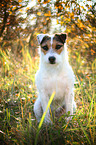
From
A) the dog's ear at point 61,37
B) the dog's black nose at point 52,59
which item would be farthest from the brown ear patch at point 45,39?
the dog's black nose at point 52,59

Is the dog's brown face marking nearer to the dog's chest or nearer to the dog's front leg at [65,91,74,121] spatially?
the dog's chest

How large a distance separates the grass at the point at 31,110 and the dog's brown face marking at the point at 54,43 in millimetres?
673

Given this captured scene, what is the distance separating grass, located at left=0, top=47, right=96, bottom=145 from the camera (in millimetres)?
2012

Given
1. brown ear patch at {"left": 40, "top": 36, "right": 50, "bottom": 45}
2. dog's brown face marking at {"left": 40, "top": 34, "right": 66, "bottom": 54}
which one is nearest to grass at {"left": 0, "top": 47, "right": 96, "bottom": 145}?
dog's brown face marking at {"left": 40, "top": 34, "right": 66, "bottom": 54}

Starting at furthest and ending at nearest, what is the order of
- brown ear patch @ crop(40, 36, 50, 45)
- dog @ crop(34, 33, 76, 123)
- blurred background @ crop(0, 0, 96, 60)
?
blurred background @ crop(0, 0, 96, 60) → brown ear patch @ crop(40, 36, 50, 45) → dog @ crop(34, 33, 76, 123)

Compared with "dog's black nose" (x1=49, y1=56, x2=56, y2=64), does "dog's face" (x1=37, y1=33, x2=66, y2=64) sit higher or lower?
higher

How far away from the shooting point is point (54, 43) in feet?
8.92

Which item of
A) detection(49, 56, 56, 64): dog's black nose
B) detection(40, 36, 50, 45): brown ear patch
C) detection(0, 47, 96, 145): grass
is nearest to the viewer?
detection(0, 47, 96, 145): grass

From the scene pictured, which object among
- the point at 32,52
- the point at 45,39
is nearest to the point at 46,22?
the point at 32,52

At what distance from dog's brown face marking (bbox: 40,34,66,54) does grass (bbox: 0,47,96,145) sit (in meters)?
0.67

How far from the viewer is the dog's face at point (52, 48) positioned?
2623 mm

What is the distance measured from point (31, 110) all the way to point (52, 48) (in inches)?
55.9

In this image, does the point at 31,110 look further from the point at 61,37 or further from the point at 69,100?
the point at 61,37

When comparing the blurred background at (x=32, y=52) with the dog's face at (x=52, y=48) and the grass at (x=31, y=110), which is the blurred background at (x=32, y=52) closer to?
the grass at (x=31, y=110)
